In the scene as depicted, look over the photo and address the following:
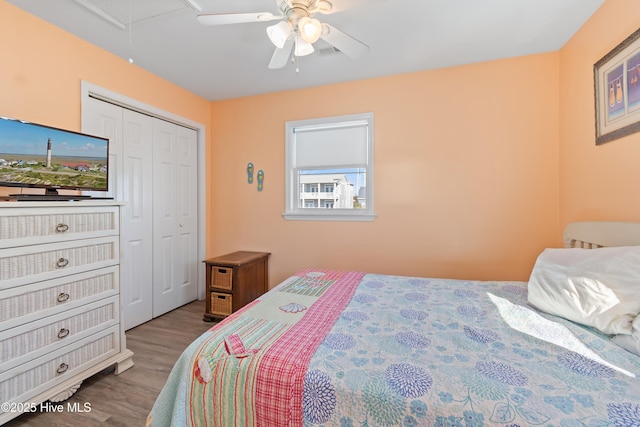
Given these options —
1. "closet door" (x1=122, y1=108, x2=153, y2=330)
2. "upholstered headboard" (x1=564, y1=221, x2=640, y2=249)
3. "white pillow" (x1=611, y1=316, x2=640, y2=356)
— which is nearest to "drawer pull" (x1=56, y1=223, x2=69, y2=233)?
"closet door" (x1=122, y1=108, x2=153, y2=330)

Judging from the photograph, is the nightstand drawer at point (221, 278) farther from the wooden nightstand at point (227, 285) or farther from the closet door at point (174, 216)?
the closet door at point (174, 216)

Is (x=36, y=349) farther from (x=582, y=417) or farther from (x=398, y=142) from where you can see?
(x=398, y=142)

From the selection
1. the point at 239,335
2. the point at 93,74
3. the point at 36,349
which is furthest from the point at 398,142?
the point at 36,349

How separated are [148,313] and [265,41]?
110 inches

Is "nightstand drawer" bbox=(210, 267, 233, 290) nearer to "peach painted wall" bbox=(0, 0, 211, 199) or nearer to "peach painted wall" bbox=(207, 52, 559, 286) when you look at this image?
"peach painted wall" bbox=(207, 52, 559, 286)

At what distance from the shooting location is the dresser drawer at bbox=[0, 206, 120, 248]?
1.43 meters

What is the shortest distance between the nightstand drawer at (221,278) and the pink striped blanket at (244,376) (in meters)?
1.41

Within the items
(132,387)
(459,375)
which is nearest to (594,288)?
(459,375)

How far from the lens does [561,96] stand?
234cm

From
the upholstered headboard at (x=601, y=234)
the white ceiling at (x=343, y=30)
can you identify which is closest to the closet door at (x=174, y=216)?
the white ceiling at (x=343, y=30)

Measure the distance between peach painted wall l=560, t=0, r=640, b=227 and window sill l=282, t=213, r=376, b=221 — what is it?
1619mm

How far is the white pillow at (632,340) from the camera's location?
3.56ft

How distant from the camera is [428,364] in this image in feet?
3.44

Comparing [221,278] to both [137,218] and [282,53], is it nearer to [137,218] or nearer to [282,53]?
[137,218]
